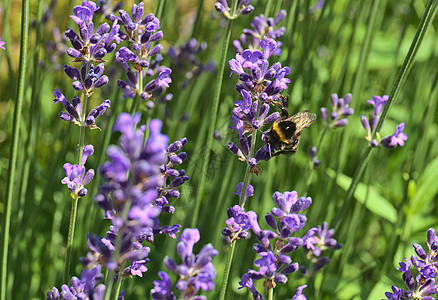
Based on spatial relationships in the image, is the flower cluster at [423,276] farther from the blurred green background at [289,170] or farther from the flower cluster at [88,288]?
the flower cluster at [88,288]

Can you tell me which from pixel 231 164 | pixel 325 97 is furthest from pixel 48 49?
pixel 325 97

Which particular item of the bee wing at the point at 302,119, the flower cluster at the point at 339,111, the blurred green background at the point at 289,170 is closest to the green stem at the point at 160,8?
the blurred green background at the point at 289,170

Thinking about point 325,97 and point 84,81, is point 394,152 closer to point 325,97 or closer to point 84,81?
point 325,97

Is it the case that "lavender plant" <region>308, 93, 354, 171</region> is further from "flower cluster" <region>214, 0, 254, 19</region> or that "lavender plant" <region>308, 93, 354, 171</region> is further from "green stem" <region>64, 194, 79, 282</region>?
"green stem" <region>64, 194, 79, 282</region>

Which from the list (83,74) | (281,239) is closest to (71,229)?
(83,74)

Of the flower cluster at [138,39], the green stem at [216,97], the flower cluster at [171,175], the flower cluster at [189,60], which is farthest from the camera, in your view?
the flower cluster at [189,60]

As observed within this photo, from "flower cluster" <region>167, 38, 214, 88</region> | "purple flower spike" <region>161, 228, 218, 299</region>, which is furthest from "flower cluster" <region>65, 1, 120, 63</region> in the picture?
"flower cluster" <region>167, 38, 214, 88</region>
